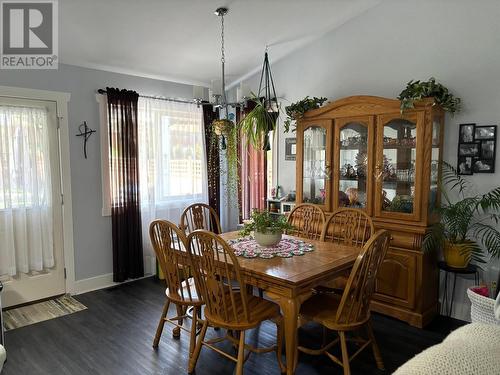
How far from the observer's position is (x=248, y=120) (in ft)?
11.3

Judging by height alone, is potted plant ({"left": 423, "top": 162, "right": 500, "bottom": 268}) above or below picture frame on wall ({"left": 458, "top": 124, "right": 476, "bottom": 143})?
below

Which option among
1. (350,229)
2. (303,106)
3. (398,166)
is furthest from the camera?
(303,106)

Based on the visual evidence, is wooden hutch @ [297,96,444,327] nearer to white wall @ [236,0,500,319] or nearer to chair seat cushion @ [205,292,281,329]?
white wall @ [236,0,500,319]

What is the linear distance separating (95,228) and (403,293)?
319cm

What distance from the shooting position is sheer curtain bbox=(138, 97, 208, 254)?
427cm

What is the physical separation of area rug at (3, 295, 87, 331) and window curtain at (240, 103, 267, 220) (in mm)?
2333

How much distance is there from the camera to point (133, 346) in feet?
9.02

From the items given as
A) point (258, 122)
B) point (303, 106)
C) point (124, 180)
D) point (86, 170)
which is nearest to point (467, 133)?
point (303, 106)

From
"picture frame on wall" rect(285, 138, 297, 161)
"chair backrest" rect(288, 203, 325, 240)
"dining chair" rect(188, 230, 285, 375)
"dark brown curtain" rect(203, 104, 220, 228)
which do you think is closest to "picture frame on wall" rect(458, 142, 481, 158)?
"chair backrest" rect(288, 203, 325, 240)

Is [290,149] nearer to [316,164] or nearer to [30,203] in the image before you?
[316,164]

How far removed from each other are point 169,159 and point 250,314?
274 centimetres

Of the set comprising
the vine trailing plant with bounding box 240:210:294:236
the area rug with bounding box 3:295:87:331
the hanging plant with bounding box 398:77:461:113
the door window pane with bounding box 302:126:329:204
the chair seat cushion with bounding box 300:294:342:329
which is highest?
the hanging plant with bounding box 398:77:461:113

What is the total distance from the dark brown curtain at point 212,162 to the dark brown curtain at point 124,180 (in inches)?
41.7

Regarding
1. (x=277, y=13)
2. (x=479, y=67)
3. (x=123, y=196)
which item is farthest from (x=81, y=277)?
(x=479, y=67)
